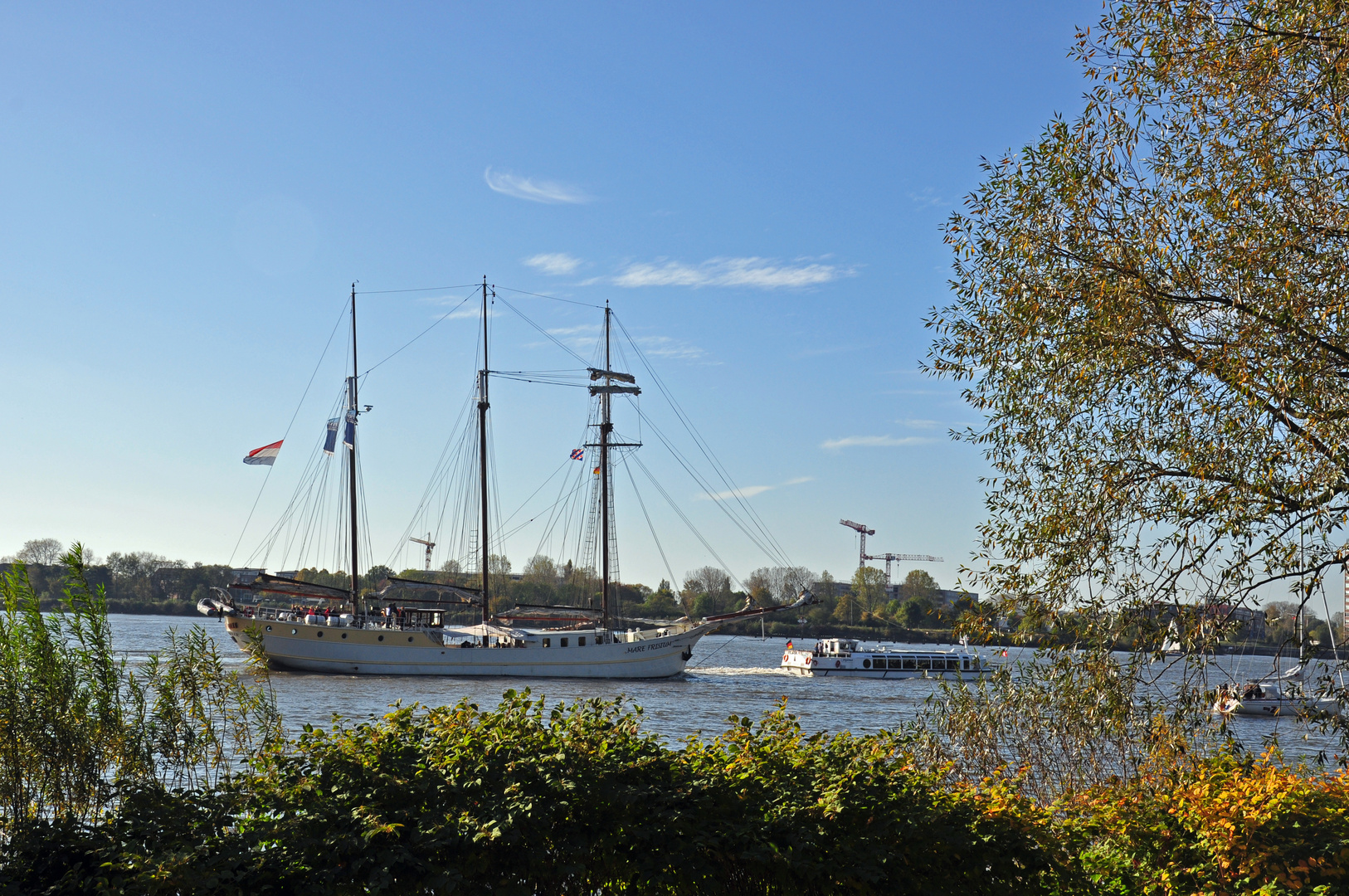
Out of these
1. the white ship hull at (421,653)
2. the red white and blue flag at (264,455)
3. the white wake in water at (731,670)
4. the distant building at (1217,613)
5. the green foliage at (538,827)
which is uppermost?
the red white and blue flag at (264,455)

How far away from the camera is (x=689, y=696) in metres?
56.0

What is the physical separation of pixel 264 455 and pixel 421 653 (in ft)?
51.9

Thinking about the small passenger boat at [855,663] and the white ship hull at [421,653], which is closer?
the white ship hull at [421,653]

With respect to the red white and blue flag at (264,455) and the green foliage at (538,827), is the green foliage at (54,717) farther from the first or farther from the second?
the red white and blue flag at (264,455)

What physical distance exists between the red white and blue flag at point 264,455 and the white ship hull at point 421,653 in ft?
37.1

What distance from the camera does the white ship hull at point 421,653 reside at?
2554 inches

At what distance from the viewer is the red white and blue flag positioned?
189ft

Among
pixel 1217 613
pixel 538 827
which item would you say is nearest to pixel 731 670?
pixel 1217 613

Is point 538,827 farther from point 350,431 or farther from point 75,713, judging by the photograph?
point 350,431

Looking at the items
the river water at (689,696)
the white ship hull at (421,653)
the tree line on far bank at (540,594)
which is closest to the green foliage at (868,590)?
the tree line on far bank at (540,594)

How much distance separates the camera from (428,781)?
21.8ft

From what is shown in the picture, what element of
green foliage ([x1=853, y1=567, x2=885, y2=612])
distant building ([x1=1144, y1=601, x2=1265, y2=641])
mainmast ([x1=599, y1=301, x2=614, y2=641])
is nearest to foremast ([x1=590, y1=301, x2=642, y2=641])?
mainmast ([x1=599, y1=301, x2=614, y2=641])

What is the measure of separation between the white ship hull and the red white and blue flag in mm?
11300

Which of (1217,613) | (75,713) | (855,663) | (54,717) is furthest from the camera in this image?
(855,663)
